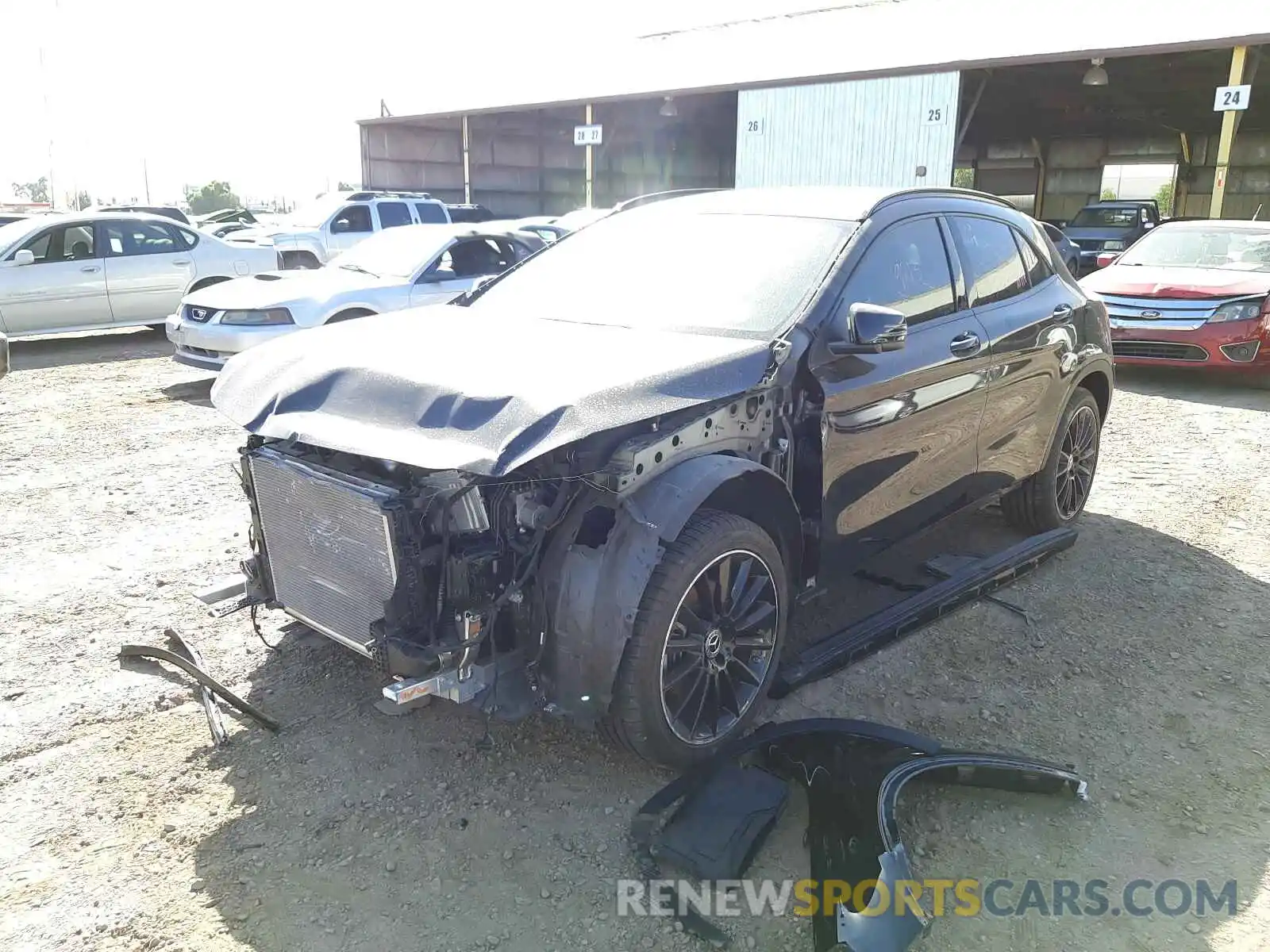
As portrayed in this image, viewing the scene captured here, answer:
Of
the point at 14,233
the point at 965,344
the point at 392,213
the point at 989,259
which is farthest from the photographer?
the point at 392,213

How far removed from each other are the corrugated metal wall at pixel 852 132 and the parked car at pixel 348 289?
390 inches

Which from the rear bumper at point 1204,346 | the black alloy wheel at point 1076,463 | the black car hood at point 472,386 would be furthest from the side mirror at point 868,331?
the rear bumper at point 1204,346

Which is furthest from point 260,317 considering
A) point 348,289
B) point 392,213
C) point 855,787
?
point 392,213

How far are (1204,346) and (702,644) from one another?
8264 millimetres

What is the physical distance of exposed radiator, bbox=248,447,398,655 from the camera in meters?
2.88

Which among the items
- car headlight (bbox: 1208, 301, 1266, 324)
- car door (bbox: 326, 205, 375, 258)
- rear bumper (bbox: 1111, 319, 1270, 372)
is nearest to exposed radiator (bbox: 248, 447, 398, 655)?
rear bumper (bbox: 1111, 319, 1270, 372)

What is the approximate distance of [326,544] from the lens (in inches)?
121

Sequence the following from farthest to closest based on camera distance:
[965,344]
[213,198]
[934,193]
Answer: [213,198] < [934,193] < [965,344]

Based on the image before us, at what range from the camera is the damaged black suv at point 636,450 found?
9.28 ft

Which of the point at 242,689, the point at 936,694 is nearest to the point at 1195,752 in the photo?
the point at 936,694

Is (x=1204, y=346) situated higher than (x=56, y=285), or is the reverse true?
(x=56, y=285)

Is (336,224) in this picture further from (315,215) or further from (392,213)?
(392,213)

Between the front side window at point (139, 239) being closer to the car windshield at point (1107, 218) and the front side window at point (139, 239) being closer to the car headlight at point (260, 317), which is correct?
the car headlight at point (260, 317)

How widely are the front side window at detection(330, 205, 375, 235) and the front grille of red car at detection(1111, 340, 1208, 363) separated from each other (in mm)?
11699
